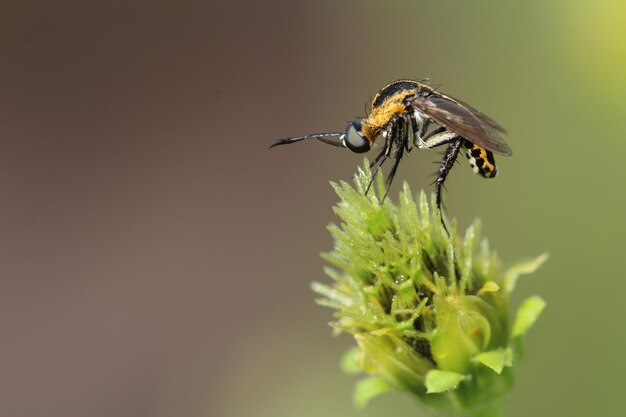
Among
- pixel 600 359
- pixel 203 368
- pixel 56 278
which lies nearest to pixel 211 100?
pixel 56 278

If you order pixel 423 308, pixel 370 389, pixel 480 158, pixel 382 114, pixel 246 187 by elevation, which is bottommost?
pixel 370 389

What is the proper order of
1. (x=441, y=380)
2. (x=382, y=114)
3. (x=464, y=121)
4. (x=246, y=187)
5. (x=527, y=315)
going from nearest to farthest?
(x=441, y=380), (x=527, y=315), (x=464, y=121), (x=382, y=114), (x=246, y=187)

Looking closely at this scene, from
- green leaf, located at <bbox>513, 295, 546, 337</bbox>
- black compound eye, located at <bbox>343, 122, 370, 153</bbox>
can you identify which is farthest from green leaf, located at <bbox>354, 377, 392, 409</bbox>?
black compound eye, located at <bbox>343, 122, 370, 153</bbox>

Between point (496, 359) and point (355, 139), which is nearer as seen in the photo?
point (496, 359)

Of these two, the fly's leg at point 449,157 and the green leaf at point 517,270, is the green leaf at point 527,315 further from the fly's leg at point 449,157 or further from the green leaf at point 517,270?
the fly's leg at point 449,157

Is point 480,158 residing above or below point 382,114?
below

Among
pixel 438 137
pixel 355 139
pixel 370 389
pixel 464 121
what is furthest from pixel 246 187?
pixel 370 389

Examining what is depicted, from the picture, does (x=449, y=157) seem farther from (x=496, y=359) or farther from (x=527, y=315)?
(x=496, y=359)
